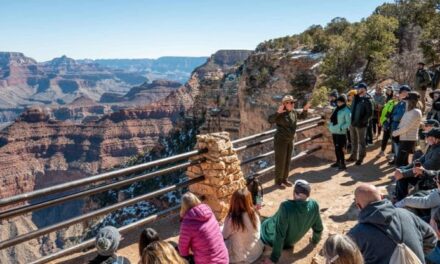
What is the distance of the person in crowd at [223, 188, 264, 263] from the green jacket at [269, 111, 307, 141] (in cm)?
287

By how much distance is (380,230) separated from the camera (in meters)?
3.30

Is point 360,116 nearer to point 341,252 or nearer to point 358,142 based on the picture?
point 358,142

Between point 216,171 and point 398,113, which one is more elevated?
point 398,113

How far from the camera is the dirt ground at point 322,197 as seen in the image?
525 cm

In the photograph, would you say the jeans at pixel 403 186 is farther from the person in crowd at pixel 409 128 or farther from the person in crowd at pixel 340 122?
the person in crowd at pixel 340 122

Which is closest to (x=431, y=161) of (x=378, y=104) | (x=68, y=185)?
(x=68, y=185)

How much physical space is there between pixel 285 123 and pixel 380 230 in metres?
4.00

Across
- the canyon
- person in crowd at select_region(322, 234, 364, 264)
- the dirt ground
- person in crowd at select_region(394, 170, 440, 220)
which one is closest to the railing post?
the dirt ground

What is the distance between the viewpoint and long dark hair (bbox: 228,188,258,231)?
4.45 meters

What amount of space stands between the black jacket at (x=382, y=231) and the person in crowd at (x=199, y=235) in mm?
1347

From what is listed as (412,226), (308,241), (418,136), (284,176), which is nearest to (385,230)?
(412,226)

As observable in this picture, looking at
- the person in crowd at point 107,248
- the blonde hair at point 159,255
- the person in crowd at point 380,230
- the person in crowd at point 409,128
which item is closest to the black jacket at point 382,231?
the person in crowd at point 380,230

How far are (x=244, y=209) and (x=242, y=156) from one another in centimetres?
2706

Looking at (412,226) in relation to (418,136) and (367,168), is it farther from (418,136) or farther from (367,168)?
(367,168)
